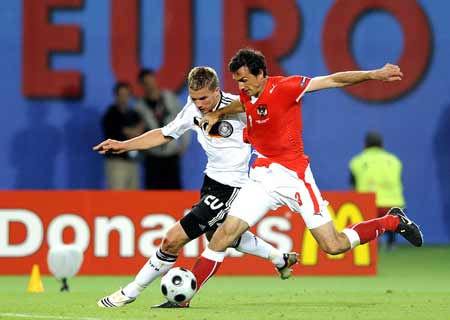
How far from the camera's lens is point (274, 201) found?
393 inches

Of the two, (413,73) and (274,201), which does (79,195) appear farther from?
(413,73)

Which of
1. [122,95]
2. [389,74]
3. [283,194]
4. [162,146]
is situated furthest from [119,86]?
[389,74]

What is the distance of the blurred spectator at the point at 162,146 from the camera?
58.1 feet

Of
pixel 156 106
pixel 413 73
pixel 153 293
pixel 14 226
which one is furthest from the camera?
pixel 413 73

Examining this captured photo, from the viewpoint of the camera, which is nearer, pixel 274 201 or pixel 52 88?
pixel 274 201

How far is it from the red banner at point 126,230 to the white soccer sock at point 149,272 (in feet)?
12.9

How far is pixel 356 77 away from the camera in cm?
955

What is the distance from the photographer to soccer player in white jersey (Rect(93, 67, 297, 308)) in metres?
10.2

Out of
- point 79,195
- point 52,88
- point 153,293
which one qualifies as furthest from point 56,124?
point 153,293

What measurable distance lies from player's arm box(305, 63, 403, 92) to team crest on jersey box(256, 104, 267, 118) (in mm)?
356

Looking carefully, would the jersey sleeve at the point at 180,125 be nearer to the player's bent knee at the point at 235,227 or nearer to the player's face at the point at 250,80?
the player's face at the point at 250,80

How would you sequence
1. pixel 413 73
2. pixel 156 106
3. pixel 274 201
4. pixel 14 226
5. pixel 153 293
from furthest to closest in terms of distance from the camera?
pixel 413 73, pixel 156 106, pixel 14 226, pixel 153 293, pixel 274 201

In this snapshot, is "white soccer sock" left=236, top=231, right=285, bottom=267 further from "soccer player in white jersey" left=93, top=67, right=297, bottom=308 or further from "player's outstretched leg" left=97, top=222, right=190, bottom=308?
"player's outstretched leg" left=97, top=222, right=190, bottom=308

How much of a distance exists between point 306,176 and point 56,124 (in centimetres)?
926
